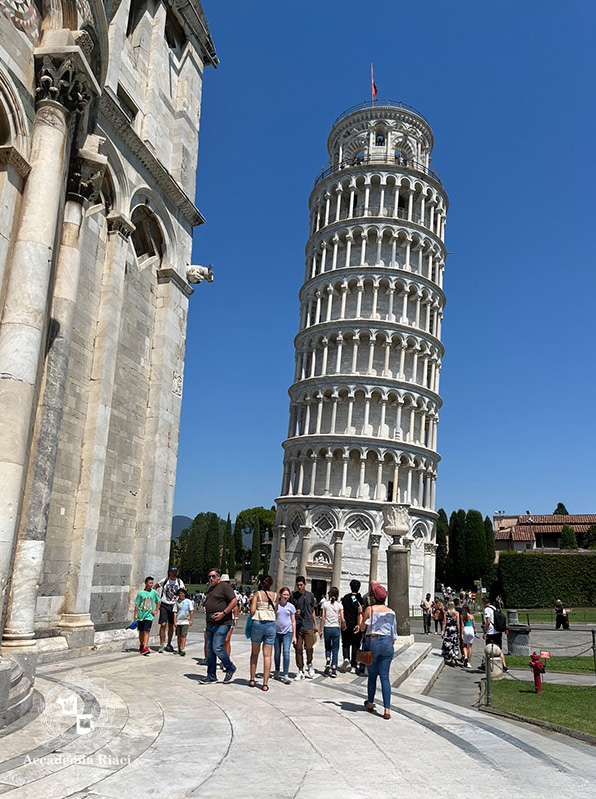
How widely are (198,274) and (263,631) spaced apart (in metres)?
11.2

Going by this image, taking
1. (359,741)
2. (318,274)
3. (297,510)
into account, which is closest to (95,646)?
(359,741)

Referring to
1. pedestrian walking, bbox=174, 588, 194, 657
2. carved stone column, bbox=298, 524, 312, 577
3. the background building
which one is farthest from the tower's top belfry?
pedestrian walking, bbox=174, 588, 194, 657

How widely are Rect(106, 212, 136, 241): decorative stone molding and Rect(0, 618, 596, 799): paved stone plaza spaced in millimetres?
9391

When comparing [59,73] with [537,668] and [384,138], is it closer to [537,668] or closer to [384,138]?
[537,668]

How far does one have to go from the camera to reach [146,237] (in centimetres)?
1677

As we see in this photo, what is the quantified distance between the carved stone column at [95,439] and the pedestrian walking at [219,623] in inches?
138

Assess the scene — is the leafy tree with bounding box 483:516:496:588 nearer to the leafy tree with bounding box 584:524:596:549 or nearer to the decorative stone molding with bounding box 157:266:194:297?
the leafy tree with bounding box 584:524:596:549

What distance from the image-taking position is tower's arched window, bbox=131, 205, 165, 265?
16.3 meters

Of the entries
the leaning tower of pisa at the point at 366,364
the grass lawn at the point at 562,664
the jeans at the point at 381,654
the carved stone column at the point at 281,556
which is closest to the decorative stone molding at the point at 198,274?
the jeans at the point at 381,654

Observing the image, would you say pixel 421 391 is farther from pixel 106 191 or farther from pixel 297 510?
pixel 106 191

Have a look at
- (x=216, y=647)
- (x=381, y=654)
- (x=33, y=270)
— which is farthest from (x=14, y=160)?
(x=381, y=654)

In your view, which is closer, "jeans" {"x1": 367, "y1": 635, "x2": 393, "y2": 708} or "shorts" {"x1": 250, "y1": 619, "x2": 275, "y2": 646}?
"jeans" {"x1": 367, "y1": 635, "x2": 393, "y2": 708}

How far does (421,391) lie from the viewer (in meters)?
53.1

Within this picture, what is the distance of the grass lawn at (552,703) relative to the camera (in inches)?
387
